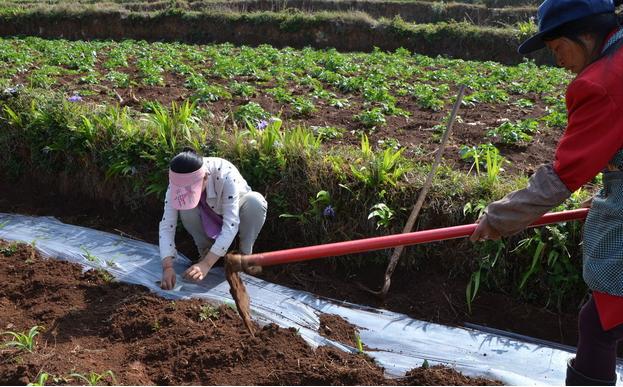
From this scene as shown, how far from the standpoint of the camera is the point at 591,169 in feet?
6.81

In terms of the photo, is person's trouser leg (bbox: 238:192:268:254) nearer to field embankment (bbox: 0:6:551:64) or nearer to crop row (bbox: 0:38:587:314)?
crop row (bbox: 0:38:587:314)

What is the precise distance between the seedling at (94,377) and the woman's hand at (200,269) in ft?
2.64

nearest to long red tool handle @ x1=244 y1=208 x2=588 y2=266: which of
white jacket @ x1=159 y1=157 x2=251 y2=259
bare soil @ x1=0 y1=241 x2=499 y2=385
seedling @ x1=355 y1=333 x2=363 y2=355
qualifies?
bare soil @ x1=0 y1=241 x2=499 y2=385

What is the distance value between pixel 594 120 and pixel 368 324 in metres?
1.98

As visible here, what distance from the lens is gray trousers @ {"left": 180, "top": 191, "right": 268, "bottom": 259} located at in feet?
13.0

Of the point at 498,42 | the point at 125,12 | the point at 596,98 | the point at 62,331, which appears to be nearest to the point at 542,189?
the point at 596,98

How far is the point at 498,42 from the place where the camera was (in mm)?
15430

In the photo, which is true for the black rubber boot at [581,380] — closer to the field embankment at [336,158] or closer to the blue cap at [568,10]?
the field embankment at [336,158]

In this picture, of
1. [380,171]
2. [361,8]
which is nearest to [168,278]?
[380,171]

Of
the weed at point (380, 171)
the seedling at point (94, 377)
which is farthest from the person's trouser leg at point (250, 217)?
the seedling at point (94, 377)

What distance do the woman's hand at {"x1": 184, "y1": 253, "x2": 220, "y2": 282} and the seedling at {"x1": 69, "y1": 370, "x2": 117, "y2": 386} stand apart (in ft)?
2.64

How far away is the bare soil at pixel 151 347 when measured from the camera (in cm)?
Result: 300

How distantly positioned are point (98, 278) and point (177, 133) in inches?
54.9

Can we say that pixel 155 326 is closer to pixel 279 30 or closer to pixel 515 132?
pixel 515 132
